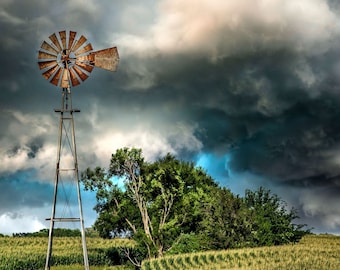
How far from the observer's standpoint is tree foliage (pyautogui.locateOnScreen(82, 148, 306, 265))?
41.4 meters

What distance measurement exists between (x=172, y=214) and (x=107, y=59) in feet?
62.7

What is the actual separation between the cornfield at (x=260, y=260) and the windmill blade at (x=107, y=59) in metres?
13.4

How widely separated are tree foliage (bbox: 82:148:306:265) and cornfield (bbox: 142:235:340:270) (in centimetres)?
511

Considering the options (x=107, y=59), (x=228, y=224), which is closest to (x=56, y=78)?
(x=107, y=59)

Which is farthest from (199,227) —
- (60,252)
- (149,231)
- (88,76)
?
(88,76)

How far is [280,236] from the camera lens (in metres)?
43.1

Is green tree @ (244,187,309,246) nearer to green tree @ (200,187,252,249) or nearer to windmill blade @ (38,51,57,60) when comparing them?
green tree @ (200,187,252,249)

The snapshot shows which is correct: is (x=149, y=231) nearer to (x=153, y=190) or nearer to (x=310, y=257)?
(x=153, y=190)

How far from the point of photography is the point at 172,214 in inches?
1793

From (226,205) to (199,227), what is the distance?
552 cm

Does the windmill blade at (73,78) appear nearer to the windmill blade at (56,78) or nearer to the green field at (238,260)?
the windmill blade at (56,78)

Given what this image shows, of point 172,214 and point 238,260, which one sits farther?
point 172,214

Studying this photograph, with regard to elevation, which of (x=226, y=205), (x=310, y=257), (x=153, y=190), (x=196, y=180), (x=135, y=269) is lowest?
(x=310, y=257)

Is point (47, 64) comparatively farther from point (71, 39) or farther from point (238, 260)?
point (238, 260)
